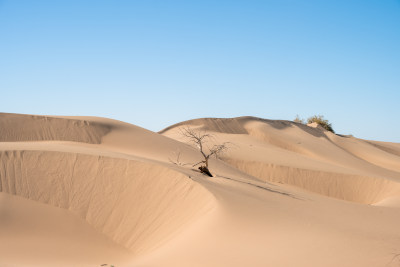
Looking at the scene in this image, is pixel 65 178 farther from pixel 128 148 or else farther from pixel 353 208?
pixel 353 208

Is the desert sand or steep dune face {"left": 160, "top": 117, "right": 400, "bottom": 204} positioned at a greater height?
steep dune face {"left": 160, "top": 117, "right": 400, "bottom": 204}

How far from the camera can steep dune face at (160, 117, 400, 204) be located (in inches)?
898

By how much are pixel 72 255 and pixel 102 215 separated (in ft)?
6.35

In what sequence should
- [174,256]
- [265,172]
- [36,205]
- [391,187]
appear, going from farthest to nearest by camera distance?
[265,172]
[391,187]
[36,205]
[174,256]

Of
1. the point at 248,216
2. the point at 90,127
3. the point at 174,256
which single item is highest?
the point at 90,127

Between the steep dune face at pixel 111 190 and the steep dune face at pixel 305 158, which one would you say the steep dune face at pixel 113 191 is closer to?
the steep dune face at pixel 111 190

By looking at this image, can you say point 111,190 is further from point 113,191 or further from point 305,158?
point 305,158

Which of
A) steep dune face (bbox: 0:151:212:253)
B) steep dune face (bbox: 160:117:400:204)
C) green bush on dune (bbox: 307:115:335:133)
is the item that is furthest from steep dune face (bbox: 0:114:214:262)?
green bush on dune (bbox: 307:115:335:133)

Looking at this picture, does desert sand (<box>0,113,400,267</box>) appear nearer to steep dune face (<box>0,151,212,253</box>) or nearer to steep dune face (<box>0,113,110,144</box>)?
steep dune face (<box>0,151,212,253</box>)

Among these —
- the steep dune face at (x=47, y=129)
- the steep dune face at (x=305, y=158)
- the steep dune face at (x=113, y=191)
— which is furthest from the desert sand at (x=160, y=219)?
the steep dune face at (x=305, y=158)

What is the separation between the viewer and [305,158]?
2856cm

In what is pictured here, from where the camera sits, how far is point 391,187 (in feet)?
70.1

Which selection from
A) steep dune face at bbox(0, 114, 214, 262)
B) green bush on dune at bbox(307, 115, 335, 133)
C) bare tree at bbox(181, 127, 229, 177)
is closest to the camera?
steep dune face at bbox(0, 114, 214, 262)

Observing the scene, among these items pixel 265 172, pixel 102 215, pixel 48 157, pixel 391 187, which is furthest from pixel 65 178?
pixel 391 187
